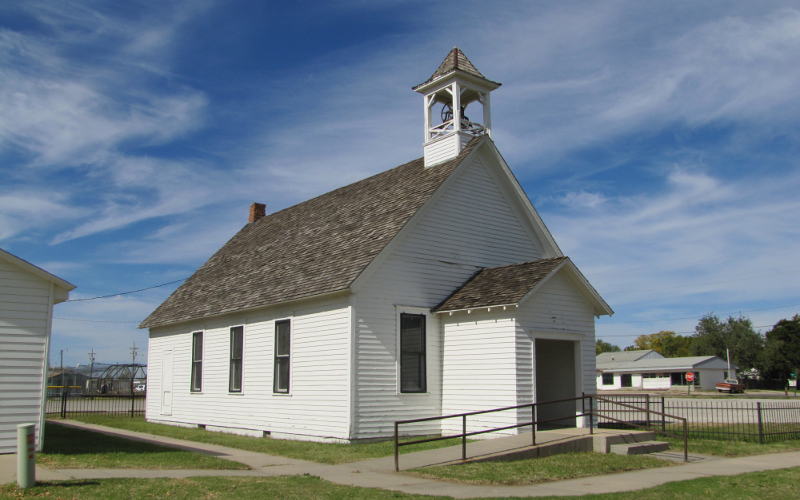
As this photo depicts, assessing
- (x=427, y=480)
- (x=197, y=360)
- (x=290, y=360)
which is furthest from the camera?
(x=197, y=360)

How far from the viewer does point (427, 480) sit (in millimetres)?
12367

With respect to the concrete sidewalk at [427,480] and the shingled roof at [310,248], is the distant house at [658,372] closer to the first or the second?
the shingled roof at [310,248]

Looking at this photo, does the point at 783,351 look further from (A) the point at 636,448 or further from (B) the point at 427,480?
(B) the point at 427,480

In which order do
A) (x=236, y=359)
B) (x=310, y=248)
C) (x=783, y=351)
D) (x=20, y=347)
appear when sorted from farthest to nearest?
(x=783, y=351) < (x=236, y=359) < (x=310, y=248) < (x=20, y=347)

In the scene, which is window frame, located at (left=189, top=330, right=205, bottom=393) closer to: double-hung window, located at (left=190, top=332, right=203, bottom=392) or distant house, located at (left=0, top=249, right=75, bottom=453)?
double-hung window, located at (left=190, top=332, right=203, bottom=392)

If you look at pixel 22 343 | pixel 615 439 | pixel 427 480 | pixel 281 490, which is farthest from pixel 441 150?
pixel 281 490

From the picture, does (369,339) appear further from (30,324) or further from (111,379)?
(111,379)

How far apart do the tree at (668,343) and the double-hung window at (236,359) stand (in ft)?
370

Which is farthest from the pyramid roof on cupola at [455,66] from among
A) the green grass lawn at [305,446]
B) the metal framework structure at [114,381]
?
the metal framework structure at [114,381]

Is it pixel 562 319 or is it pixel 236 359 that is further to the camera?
pixel 236 359

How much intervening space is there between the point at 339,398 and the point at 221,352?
7.22m

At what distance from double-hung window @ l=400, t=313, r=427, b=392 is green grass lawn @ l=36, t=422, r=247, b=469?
18.7ft

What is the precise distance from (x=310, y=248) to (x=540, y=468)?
37.7 feet

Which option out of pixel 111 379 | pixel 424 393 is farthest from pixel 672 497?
pixel 111 379
